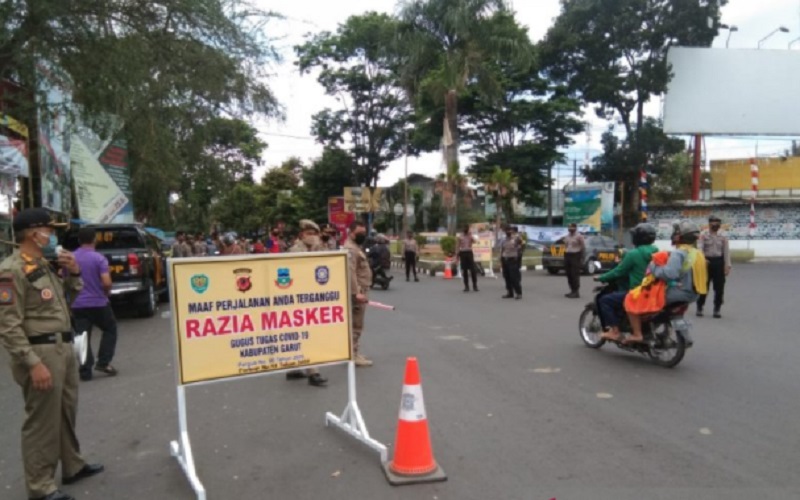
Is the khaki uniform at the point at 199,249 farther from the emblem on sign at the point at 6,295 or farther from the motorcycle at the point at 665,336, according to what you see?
the emblem on sign at the point at 6,295

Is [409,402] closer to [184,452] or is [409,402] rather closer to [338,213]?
[184,452]

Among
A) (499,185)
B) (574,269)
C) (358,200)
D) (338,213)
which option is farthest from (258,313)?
(338,213)

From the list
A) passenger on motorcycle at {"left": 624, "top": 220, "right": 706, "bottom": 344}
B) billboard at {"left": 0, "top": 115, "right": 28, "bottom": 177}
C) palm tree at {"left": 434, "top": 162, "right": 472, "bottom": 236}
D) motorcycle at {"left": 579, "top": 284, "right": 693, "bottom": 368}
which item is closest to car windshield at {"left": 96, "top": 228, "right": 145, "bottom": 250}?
billboard at {"left": 0, "top": 115, "right": 28, "bottom": 177}

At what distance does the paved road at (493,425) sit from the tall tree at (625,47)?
94.9 feet

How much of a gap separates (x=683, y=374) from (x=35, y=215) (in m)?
6.46

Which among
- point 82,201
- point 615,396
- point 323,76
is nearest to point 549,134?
point 323,76

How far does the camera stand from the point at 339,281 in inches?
200

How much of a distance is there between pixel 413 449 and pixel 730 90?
35232 millimetres

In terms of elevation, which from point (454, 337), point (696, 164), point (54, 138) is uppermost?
point (696, 164)

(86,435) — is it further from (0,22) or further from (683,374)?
(0,22)

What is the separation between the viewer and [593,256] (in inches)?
904

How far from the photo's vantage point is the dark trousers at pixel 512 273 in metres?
15.1

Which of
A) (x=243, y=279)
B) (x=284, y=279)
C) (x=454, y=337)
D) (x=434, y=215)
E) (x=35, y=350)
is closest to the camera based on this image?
(x=35, y=350)

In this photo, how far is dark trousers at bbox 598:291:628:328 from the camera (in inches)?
318
